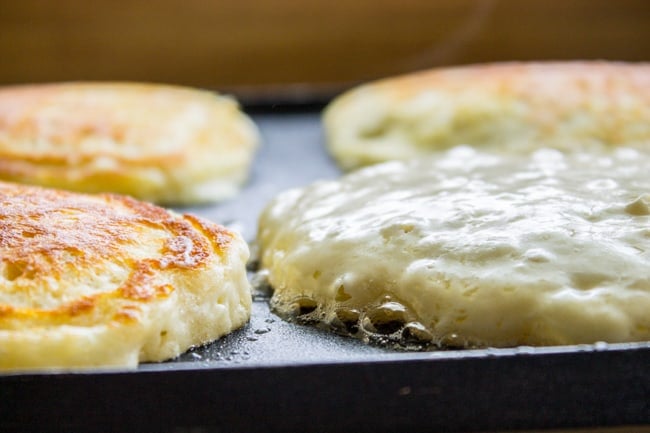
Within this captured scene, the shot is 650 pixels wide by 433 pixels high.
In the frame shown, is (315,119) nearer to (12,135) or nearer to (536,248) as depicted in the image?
(12,135)

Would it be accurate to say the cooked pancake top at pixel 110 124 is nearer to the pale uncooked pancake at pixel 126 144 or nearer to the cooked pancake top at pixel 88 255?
the pale uncooked pancake at pixel 126 144

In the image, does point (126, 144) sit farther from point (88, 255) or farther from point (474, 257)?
point (474, 257)

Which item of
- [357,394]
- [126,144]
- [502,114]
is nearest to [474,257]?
[357,394]

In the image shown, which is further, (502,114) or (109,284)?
(502,114)

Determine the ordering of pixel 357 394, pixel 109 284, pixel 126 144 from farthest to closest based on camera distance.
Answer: pixel 126 144
pixel 109 284
pixel 357 394

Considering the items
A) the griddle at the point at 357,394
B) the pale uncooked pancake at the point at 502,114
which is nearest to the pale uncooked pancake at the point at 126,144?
the pale uncooked pancake at the point at 502,114
